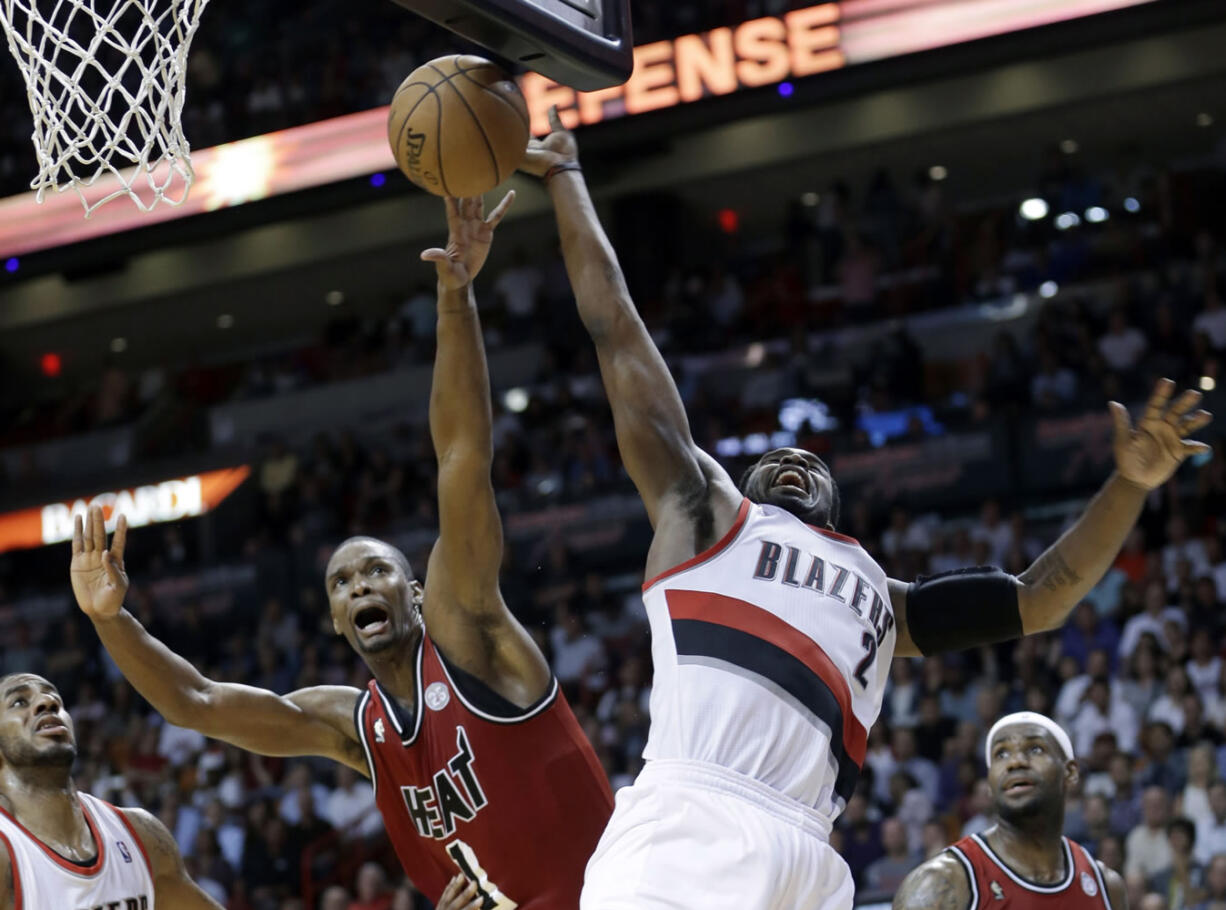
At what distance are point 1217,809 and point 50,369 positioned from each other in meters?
17.2

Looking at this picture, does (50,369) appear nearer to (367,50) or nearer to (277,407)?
(277,407)

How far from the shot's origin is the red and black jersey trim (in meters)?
3.77

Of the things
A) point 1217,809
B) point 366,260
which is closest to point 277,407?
point 366,260

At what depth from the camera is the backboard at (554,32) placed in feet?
13.6

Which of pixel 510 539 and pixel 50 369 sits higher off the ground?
pixel 50 369

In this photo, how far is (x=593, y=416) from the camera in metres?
15.8

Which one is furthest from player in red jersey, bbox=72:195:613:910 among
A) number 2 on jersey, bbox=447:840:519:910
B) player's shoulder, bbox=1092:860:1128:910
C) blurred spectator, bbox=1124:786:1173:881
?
blurred spectator, bbox=1124:786:1173:881

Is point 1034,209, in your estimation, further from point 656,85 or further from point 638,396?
point 638,396

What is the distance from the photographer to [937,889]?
570cm

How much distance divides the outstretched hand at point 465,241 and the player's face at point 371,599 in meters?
0.92

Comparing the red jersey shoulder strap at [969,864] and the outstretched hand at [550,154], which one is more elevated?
the outstretched hand at [550,154]

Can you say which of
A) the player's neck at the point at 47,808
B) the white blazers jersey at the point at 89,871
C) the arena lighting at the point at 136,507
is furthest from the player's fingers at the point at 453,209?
the arena lighting at the point at 136,507

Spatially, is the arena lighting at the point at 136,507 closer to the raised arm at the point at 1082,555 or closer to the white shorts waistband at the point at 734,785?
the raised arm at the point at 1082,555

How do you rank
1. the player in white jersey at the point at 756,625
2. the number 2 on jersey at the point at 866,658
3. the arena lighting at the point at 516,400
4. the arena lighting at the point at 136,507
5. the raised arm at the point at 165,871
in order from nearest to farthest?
the player in white jersey at the point at 756,625
the number 2 on jersey at the point at 866,658
the raised arm at the point at 165,871
the arena lighting at the point at 516,400
the arena lighting at the point at 136,507
